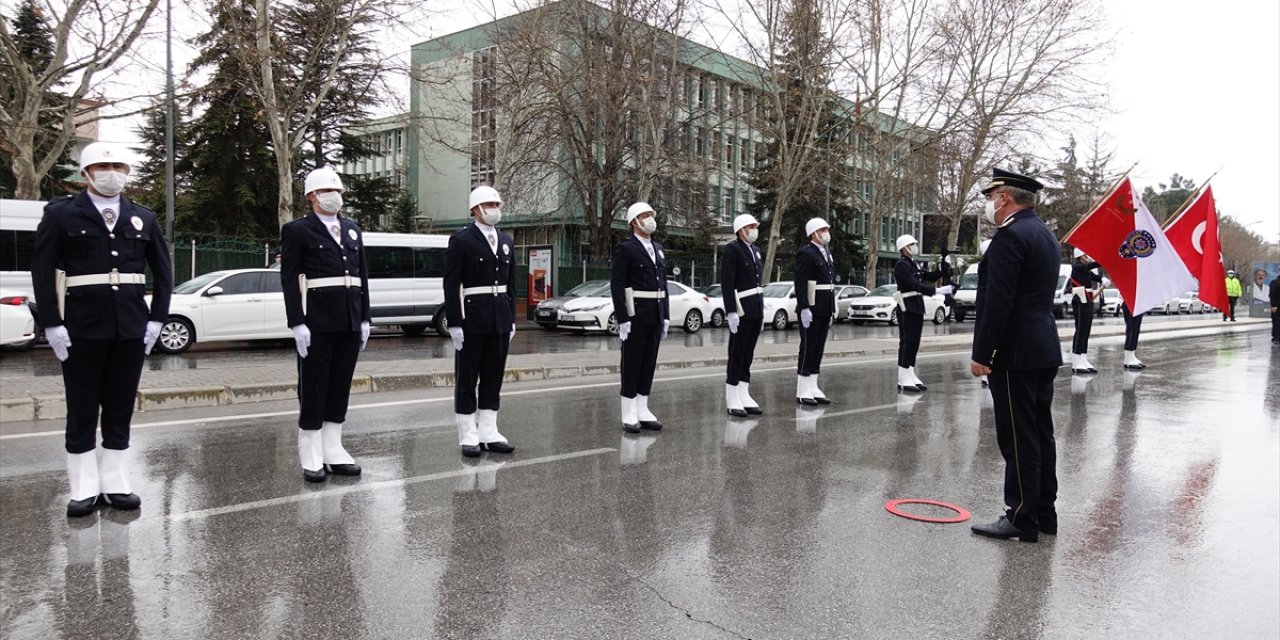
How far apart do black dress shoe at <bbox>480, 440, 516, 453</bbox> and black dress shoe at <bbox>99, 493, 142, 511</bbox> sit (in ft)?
8.31

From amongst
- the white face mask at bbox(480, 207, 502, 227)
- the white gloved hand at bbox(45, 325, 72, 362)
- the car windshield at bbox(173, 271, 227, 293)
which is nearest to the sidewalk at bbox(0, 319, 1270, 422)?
the white gloved hand at bbox(45, 325, 72, 362)

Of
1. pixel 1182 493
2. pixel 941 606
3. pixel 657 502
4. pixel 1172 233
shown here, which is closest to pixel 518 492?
pixel 657 502

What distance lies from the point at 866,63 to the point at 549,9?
42.0 feet

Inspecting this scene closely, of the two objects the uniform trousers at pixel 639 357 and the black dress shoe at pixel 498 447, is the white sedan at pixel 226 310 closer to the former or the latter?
the uniform trousers at pixel 639 357

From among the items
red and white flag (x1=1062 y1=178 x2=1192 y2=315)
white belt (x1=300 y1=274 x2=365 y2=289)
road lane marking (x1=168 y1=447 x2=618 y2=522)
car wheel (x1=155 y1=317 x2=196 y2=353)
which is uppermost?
red and white flag (x1=1062 y1=178 x2=1192 y2=315)

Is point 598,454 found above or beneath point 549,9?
beneath

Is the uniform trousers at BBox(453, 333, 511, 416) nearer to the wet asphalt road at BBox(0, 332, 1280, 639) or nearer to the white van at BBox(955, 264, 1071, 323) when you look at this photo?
the wet asphalt road at BBox(0, 332, 1280, 639)

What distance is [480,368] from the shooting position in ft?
23.1

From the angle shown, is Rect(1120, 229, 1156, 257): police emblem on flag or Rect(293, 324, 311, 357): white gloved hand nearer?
Rect(293, 324, 311, 357): white gloved hand

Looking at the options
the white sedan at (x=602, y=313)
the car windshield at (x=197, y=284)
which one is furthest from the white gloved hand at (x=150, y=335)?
the white sedan at (x=602, y=313)

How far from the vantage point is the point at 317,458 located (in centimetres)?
603

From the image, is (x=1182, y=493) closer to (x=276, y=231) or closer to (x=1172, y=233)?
(x=1172, y=233)

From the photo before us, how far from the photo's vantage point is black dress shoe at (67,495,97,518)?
5.00 metres

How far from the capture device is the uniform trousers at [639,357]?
26.7 feet
